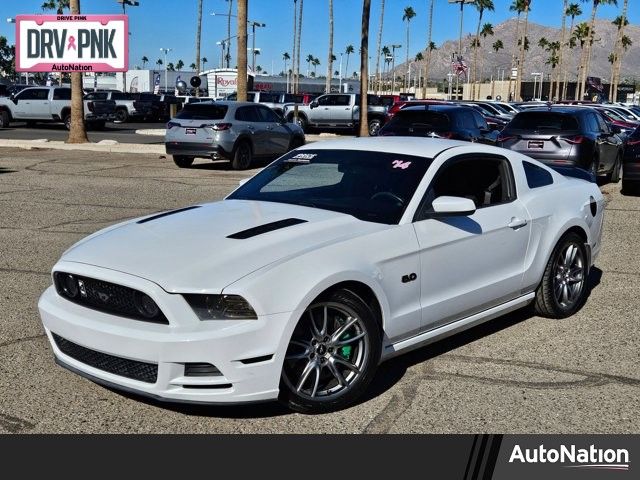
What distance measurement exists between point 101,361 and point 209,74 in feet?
208

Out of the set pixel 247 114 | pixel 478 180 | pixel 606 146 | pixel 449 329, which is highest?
pixel 478 180

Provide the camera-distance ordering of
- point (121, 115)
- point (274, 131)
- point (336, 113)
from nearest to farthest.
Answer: point (274, 131) → point (336, 113) → point (121, 115)

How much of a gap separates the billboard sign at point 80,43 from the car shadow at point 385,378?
24.4 m

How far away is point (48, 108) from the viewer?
3691 centimetres

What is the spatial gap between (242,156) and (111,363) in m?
15.1

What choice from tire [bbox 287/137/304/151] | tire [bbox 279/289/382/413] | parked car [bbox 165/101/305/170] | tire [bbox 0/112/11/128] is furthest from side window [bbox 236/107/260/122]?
tire [bbox 0/112/11/128]

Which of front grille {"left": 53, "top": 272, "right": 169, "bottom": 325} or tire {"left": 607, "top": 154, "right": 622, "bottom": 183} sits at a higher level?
front grille {"left": 53, "top": 272, "right": 169, "bottom": 325}

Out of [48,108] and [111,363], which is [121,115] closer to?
[48,108]

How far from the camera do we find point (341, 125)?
3519 centimetres

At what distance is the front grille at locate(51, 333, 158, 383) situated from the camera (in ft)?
14.0

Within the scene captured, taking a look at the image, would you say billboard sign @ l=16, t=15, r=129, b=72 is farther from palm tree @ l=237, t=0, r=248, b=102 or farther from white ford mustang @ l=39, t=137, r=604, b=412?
white ford mustang @ l=39, t=137, r=604, b=412

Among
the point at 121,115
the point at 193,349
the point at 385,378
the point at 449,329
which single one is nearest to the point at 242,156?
the point at 449,329

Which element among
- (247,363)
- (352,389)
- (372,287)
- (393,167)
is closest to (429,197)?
(393,167)

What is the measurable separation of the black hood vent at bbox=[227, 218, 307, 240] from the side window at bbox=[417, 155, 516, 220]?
1.12 metres
